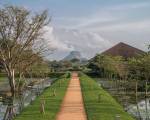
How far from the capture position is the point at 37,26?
48.3 meters

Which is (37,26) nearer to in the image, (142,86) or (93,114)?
(142,86)

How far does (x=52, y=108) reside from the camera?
100 ft

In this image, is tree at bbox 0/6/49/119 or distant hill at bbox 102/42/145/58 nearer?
tree at bbox 0/6/49/119

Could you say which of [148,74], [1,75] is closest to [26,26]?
[148,74]

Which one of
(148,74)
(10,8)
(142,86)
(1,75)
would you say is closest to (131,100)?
(148,74)

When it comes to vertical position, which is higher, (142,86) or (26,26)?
(26,26)

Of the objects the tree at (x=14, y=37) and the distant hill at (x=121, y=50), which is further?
the distant hill at (x=121, y=50)

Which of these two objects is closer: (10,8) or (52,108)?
(52,108)

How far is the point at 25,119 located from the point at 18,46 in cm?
2284

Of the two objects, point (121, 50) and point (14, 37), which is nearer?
point (14, 37)

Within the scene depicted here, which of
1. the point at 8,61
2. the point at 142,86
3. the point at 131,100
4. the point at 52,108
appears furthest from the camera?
the point at 142,86

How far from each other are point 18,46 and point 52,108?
18.0m

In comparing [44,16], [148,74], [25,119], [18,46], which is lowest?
[25,119]

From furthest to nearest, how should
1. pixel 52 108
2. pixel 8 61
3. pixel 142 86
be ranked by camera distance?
pixel 142 86 → pixel 8 61 → pixel 52 108
